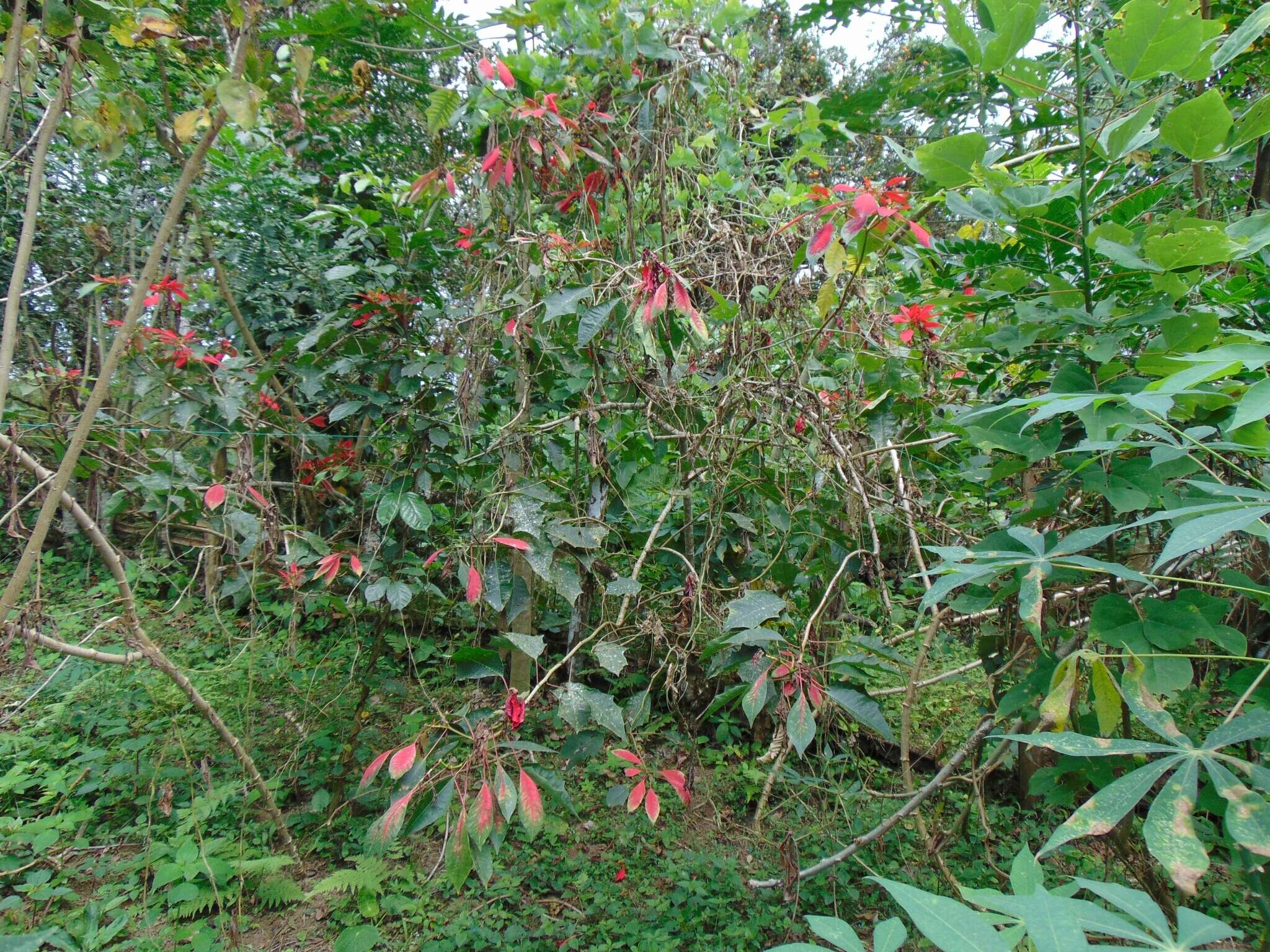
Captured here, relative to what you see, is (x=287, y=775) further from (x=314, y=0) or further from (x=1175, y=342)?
(x=314, y=0)

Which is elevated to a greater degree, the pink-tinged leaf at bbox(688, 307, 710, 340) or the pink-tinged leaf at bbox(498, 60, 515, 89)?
the pink-tinged leaf at bbox(498, 60, 515, 89)

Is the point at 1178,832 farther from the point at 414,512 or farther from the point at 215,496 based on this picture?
the point at 215,496

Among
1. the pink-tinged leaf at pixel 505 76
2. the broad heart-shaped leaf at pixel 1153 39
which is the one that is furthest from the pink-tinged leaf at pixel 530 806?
the pink-tinged leaf at pixel 505 76

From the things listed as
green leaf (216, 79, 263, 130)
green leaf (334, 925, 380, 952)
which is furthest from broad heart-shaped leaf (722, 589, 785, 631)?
green leaf (216, 79, 263, 130)

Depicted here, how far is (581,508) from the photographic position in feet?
6.77

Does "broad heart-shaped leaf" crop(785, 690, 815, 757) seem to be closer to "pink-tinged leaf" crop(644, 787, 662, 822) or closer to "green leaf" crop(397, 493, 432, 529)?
"pink-tinged leaf" crop(644, 787, 662, 822)

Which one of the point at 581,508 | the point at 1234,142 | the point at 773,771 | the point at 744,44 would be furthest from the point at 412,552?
the point at 1234,142

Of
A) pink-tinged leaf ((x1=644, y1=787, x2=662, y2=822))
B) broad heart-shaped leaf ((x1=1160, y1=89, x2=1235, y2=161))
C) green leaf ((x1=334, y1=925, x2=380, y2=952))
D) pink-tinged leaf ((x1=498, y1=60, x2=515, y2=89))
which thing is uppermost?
pink-tinged leaf ((x1=498, y1=60, x2=515, y2=89))

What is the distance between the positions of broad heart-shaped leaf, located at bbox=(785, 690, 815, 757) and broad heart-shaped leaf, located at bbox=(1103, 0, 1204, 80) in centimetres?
110

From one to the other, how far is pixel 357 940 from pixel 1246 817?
188cm

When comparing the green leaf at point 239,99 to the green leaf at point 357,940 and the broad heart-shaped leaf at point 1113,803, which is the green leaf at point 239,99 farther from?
the green leaf at point 357,940

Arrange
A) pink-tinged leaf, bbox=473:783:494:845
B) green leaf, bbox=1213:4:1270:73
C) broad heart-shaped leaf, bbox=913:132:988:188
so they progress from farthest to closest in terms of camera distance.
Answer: pink-tinged leaf, bbox=473:783:494:845 < broad heart-shaped leaf, bbox=913:132:988:188 < green leaf, bbox=1213:4:1270:73

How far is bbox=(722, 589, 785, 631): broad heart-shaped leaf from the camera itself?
4.57 ft

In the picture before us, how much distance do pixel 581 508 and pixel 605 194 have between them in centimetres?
94
